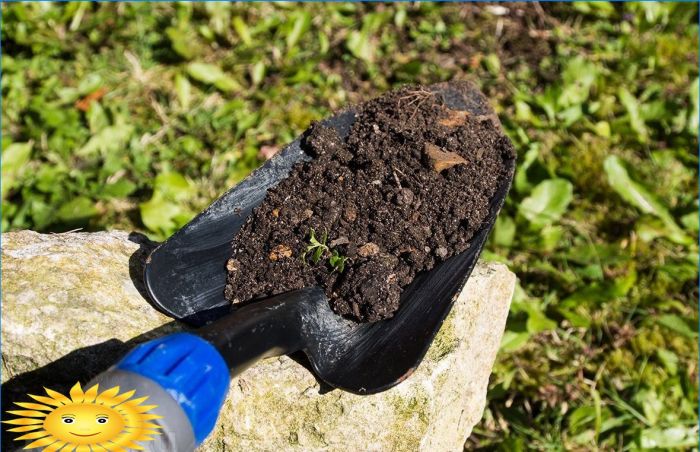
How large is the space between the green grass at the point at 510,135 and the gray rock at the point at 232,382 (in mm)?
767

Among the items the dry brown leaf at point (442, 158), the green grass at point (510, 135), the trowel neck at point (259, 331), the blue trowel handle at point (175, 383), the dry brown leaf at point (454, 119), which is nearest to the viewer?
the blue trowel handle at point (175, 383)

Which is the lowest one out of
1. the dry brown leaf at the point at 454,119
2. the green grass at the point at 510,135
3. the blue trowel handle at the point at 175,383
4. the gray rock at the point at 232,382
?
the green grass at the point at 510,135

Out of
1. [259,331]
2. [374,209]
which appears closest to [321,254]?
[374,209]

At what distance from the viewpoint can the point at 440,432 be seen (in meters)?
1.73

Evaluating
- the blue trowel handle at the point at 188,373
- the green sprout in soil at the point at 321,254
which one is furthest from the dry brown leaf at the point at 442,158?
the blue trowel handle at the point at 188,373

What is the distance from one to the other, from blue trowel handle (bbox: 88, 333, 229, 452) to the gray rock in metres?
0.26

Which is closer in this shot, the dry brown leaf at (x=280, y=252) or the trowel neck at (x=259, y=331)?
the trowel neck at (x=259, y=331)

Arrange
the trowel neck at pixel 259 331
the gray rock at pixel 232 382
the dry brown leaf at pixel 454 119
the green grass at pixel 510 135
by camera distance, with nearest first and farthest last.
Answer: the trowel neck at pixel 259 331 → the gray rock at pixel 232 382 → the dry brown leaf at pixel 454 119 → the green grass at pixel 510 135

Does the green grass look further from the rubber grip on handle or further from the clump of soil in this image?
the rubber grip on handle

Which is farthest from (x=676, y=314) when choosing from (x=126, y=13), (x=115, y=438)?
(x=126, y=13)

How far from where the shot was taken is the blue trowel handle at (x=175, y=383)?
129 centimetres

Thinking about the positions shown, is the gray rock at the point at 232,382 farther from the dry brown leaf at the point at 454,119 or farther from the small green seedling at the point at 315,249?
the dry brown leaf at the point at 454,119

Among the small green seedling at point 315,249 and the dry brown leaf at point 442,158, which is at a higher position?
the dry brown leaf at point 442,158

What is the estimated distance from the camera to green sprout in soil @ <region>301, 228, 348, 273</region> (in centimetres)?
176
